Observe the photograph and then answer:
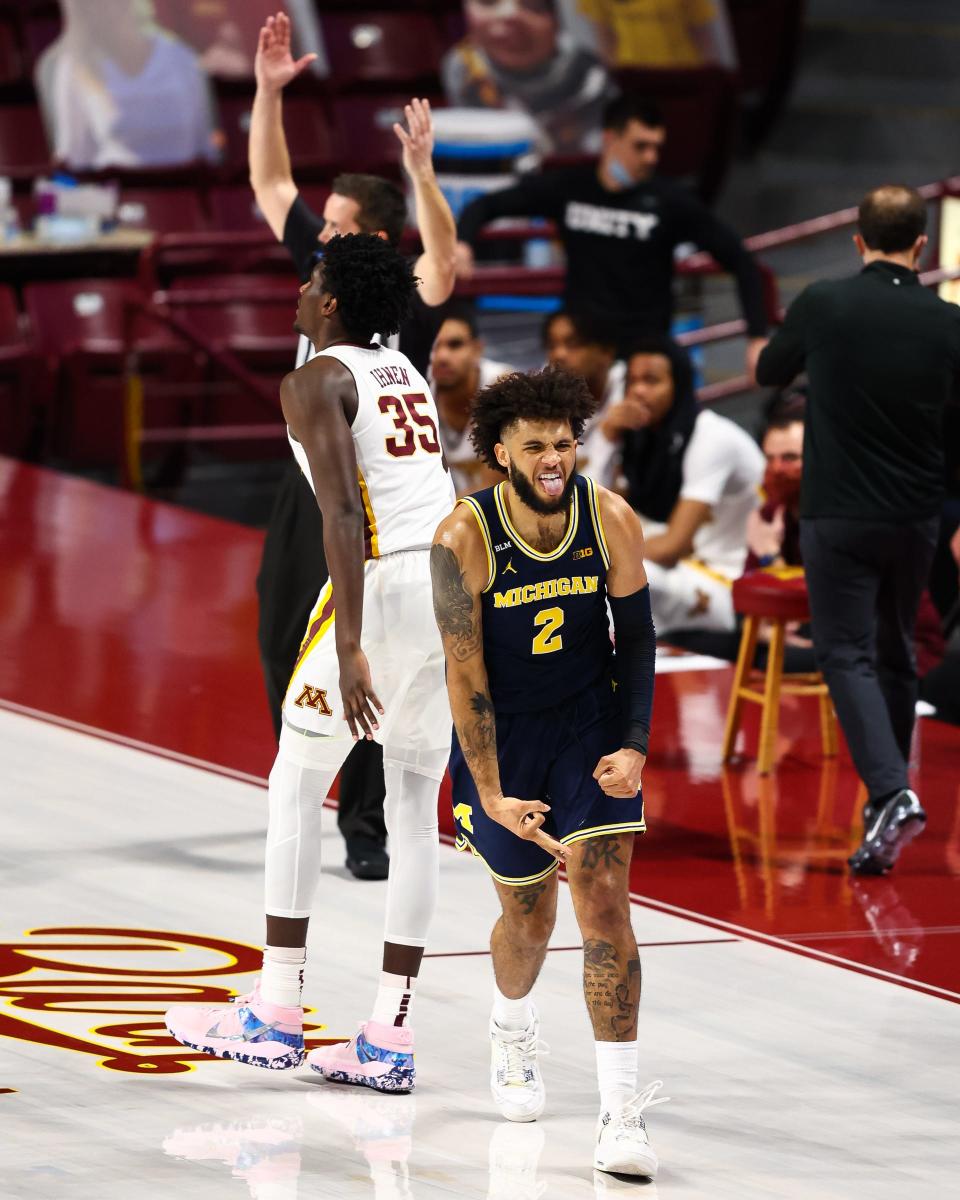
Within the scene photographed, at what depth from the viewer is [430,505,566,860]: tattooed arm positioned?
166 inches

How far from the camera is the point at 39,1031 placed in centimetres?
477

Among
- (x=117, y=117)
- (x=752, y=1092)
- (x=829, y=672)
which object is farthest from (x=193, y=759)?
(x=117, y=117)

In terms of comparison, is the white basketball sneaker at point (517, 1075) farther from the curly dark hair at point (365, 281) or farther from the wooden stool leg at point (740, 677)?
the wooden stool leg at point (740, 677)

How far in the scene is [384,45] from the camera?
1468 cm

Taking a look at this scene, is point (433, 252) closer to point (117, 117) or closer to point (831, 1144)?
point (831, 1144)

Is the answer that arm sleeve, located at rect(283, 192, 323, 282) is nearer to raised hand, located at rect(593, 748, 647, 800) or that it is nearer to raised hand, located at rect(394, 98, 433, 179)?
raised hand, located at rect(394, 98, 433, 179)

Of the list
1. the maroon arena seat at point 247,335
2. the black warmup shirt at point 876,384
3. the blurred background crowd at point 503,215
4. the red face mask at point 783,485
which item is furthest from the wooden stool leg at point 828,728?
the maroon arena seat at point 247,335

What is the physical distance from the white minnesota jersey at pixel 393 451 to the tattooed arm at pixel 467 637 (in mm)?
438

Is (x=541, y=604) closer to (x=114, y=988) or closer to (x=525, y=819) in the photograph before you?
(x=525, y=819)

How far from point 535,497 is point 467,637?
280 millimetres

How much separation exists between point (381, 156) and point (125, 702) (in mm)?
6970

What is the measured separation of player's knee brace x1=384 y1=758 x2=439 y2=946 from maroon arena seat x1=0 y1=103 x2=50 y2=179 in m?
9.31

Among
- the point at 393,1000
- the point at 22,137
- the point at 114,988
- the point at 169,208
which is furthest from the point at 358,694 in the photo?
the point at 22,137

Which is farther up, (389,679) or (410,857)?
(389,679)
